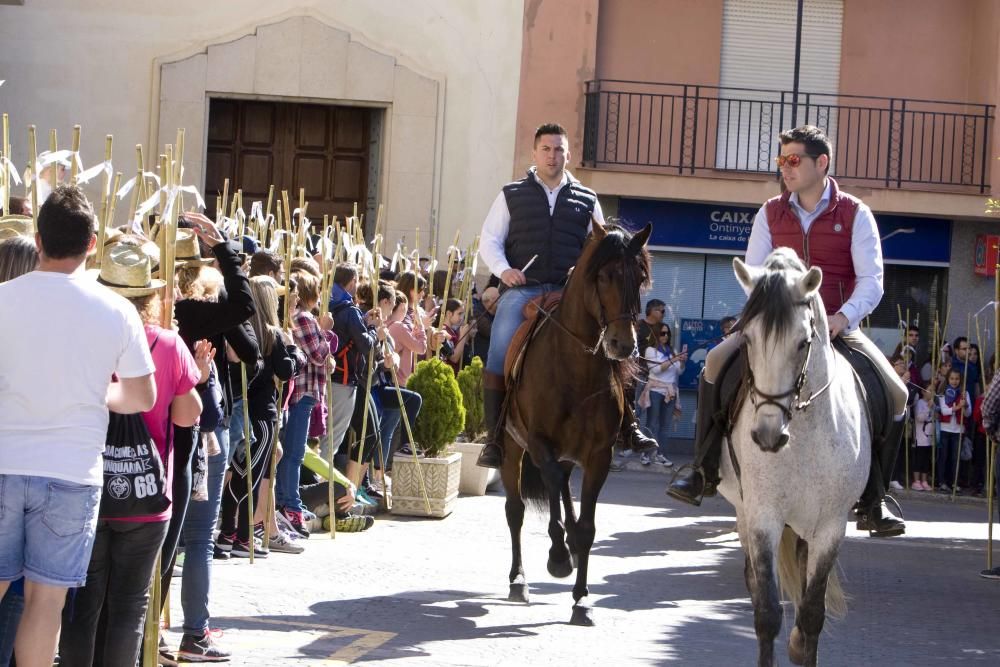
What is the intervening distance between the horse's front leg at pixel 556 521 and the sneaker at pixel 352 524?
3130mm

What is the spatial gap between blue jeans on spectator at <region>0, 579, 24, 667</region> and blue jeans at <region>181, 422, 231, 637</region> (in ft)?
5.64

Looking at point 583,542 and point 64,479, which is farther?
point 583,542

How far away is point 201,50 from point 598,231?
15760mm

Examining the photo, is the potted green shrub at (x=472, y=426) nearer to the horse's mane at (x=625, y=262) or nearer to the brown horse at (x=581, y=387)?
the brown horse at (x=581, y=387)

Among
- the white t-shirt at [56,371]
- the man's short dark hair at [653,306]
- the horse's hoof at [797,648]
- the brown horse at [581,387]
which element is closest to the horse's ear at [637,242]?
the brown horse at [581,387]

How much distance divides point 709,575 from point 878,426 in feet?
14.1

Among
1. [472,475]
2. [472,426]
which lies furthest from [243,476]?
[472,426]

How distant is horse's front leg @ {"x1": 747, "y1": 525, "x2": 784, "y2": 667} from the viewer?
7105mm

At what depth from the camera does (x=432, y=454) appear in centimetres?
1427

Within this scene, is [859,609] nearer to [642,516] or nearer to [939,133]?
[642,516]

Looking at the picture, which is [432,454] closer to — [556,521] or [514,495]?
[514,495]

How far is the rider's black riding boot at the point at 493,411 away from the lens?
10.4 metres

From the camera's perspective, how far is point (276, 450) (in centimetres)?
1080

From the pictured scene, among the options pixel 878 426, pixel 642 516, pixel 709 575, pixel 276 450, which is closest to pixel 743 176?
pixel 642 516
